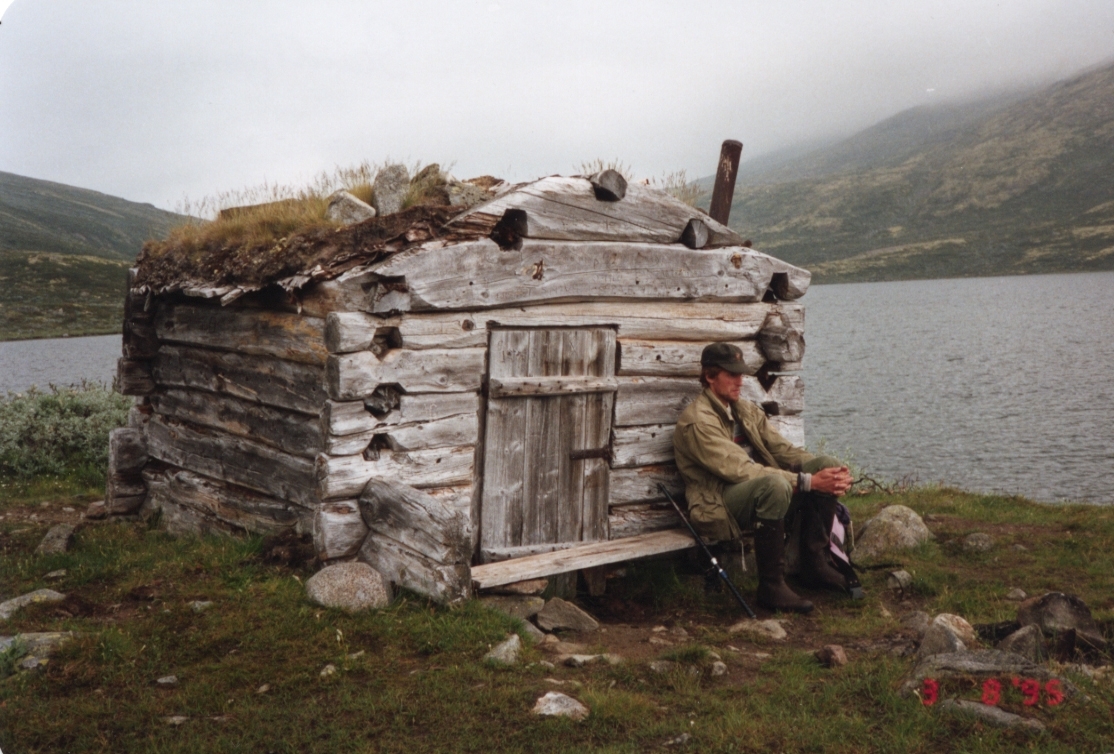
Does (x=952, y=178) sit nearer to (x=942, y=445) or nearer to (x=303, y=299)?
(x=942, y=445)

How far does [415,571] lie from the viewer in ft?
20.8

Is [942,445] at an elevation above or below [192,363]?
below

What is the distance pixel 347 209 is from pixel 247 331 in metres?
1.56

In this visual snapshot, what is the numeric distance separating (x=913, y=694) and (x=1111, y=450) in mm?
18932

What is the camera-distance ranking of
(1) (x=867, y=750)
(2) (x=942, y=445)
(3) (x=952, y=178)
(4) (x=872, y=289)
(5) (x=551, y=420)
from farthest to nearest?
(3) (x=952, y=178), (4) (x=872, y=289), (2) (x=942, y=445), (5) (x=551, y=420), (1) (x=867, y=750)

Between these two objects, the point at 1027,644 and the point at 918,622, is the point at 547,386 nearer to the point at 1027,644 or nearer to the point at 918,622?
the point at 918,622

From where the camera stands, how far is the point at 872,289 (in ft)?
343

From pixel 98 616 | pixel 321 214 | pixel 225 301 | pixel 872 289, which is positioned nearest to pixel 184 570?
pixel 98 616

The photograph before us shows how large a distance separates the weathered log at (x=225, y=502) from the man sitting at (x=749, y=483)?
3.44 metres

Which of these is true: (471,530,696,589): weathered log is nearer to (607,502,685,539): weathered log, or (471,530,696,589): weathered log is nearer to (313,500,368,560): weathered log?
(607,502,685,539): weathered log

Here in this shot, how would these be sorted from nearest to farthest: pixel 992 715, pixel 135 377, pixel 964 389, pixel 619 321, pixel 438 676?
pixel 992 715 < pixel 438 676 < pixel 619 321 < pixel 135 377 < pixel 964 389

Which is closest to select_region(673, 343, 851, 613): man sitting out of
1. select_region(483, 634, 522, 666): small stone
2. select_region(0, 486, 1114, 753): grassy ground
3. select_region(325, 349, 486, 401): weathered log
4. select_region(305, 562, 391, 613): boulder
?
select_region(0, 486, 1114, 753): grassy ground

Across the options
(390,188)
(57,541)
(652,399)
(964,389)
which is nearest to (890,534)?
(652,399)

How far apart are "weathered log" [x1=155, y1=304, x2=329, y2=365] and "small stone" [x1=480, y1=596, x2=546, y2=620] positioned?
2442mm
